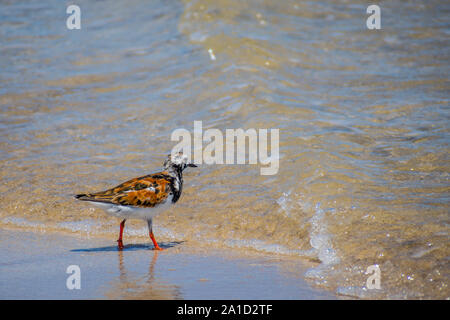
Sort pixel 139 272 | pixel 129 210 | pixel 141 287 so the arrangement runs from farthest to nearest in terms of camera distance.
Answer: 1. pixel 129 210
2. pixel 139 272
3. pixel 141 287

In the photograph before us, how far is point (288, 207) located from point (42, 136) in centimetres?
468

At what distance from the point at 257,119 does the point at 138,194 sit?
381cm

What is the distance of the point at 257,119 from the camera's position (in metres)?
9.60

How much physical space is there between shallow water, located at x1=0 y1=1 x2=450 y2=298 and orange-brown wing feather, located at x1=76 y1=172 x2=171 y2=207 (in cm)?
58

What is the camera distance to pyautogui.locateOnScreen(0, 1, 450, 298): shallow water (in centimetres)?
609

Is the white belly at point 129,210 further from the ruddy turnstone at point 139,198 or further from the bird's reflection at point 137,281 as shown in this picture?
the bird's reflection at point 137,281

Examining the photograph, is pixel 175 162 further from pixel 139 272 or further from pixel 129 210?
pixel 139 272

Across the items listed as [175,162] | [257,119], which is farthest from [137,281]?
[257,119]

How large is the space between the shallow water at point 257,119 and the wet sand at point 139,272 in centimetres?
36

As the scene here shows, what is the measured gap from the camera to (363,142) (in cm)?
853

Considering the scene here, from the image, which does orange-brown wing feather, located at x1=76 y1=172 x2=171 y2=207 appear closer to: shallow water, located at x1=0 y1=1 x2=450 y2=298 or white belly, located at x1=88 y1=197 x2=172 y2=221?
white belly, located at x1=88 y1=197 x2=172 y2=221

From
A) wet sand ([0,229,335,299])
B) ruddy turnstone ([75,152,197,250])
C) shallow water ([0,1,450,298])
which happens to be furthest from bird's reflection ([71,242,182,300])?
shallow water ([0,1,450,298])
